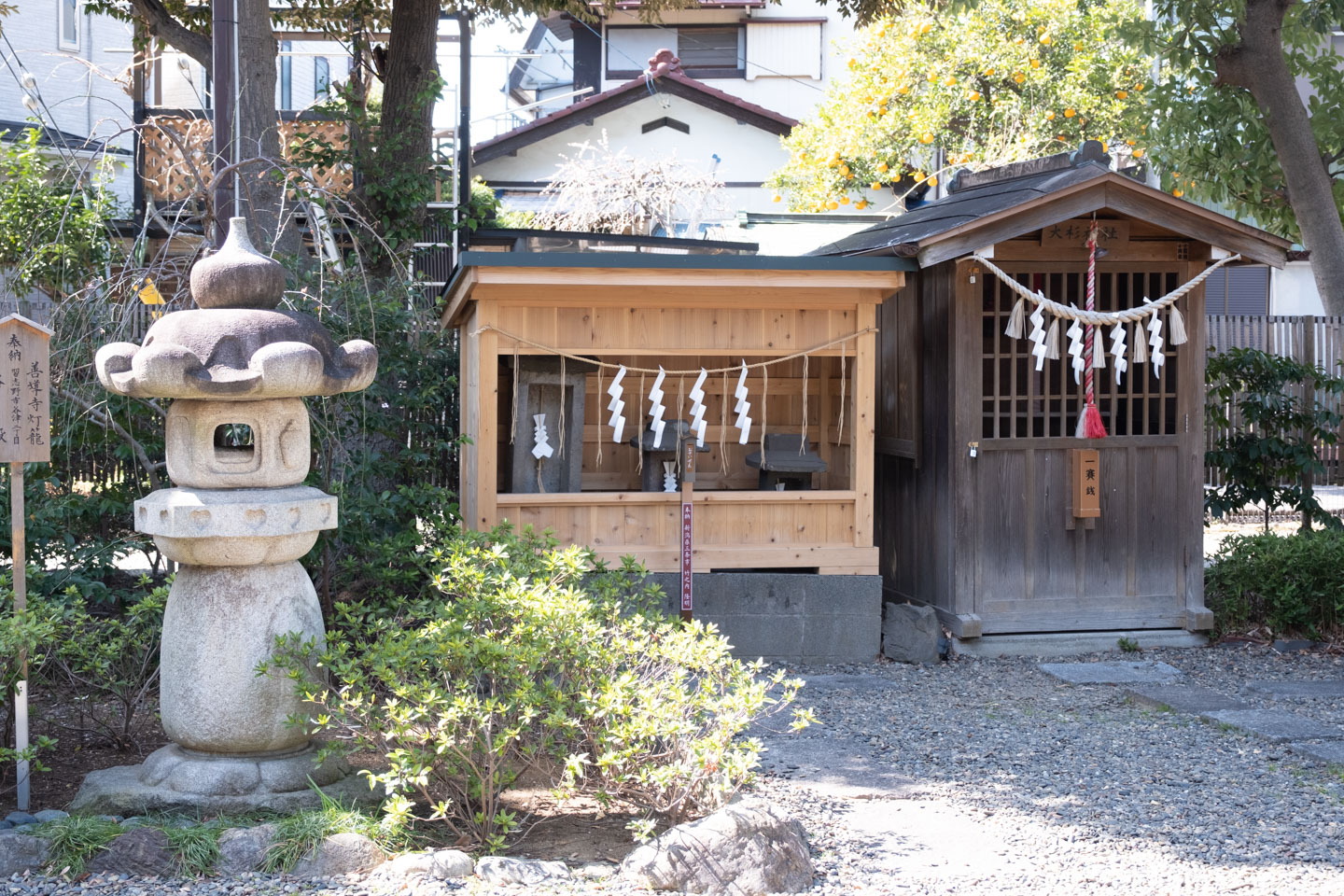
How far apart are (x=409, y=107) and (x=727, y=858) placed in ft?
28.0

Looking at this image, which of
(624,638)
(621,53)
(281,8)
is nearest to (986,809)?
(624,638)

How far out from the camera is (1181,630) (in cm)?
945

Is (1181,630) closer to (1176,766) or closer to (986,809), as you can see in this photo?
(1176,766)

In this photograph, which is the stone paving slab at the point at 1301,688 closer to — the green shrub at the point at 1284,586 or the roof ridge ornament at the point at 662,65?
the green shrub at the point at 1284,586

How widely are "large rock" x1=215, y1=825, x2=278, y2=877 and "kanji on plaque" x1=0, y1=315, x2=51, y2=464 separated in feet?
6.76

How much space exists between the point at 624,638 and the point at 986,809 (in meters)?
1.90

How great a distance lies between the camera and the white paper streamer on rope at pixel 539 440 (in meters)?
8.87

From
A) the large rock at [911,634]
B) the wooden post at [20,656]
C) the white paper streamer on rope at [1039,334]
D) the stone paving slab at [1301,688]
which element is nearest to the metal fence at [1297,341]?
the stone paving slab at [1301,688]

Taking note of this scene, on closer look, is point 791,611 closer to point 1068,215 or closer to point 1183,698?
point 1183,698

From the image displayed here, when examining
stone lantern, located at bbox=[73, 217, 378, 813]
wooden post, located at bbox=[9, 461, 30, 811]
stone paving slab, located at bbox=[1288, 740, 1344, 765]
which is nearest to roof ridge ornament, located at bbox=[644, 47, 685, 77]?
stone paving slab, located at bbox=[1288, 740, 1344, 765]

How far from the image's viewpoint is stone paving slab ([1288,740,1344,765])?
650 cm

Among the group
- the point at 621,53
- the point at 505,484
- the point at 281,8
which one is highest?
the point at 621,53

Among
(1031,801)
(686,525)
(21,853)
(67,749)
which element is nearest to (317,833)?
(21,853)

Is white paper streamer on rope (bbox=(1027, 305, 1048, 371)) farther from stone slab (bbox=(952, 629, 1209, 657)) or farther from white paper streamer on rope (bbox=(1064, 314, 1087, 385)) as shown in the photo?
stone slab (bbox=(952, 629, 1209, 657))
